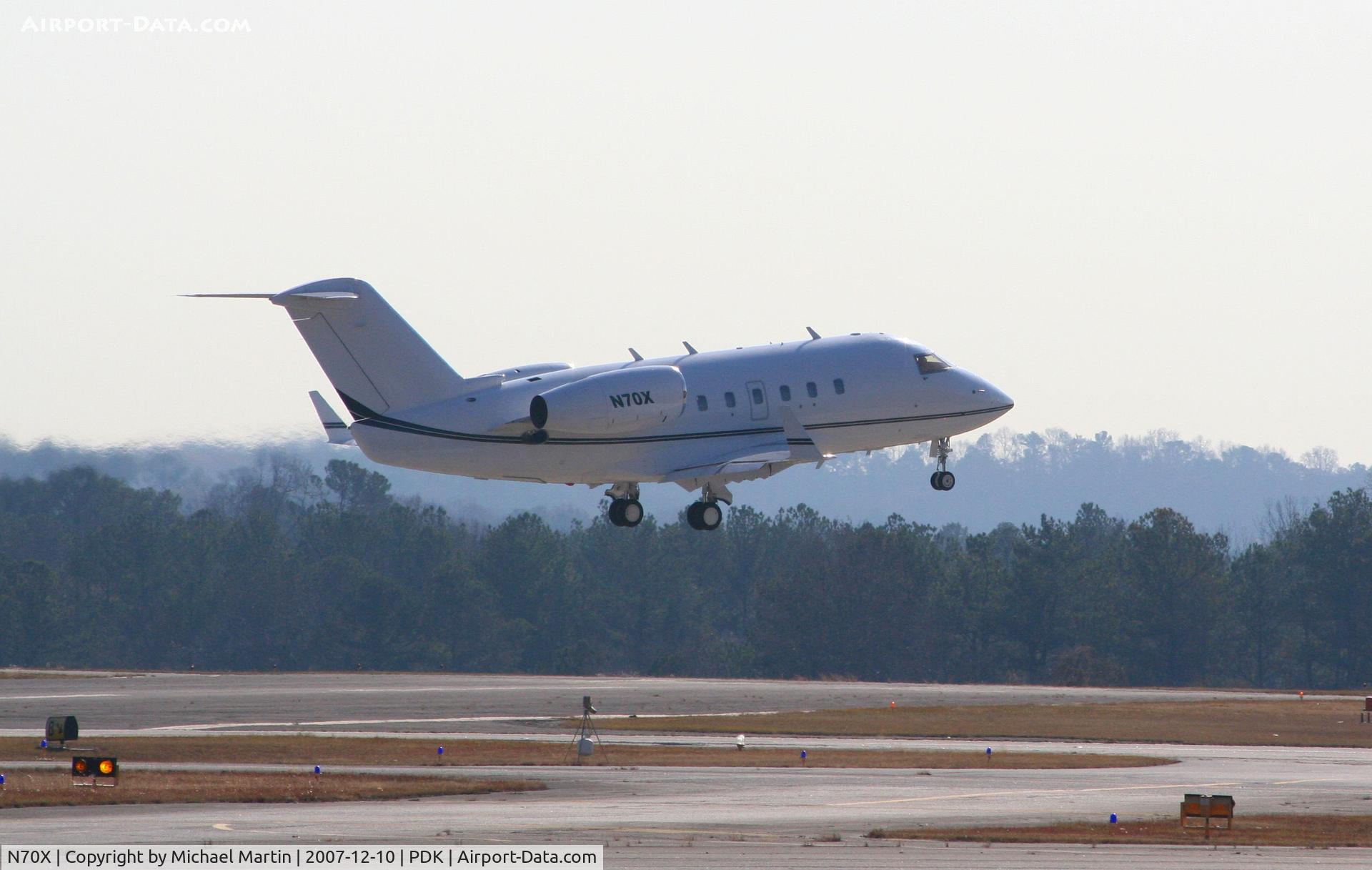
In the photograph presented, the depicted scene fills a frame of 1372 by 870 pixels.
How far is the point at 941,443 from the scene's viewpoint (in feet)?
203

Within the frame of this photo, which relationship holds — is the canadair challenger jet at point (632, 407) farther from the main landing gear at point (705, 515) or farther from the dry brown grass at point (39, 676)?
the dry brown grass at point (39, 676)

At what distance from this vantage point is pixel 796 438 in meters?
56.3

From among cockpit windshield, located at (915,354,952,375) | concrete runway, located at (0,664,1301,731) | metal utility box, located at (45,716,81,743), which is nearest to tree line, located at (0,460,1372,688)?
concrete runway, located at (0,664,1301,731)

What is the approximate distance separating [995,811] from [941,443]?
2730cm

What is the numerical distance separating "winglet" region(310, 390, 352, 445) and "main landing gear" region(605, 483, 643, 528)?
7712 mm

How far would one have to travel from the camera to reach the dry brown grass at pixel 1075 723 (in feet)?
192

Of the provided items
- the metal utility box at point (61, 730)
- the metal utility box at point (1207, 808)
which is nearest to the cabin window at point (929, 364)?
the metal utility box at point (61, 730)

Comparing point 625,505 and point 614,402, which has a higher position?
point 614,402

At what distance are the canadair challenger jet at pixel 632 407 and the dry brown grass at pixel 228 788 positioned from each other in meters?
12.8

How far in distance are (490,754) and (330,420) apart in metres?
11.9

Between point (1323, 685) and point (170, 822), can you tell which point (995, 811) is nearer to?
point (170, 822)

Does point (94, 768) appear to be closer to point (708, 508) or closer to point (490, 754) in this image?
point (490, 754)

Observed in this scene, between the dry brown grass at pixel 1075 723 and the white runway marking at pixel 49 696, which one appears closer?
the dry brown grass at pixel 1075 723

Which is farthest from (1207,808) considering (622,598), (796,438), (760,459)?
(622,598)
